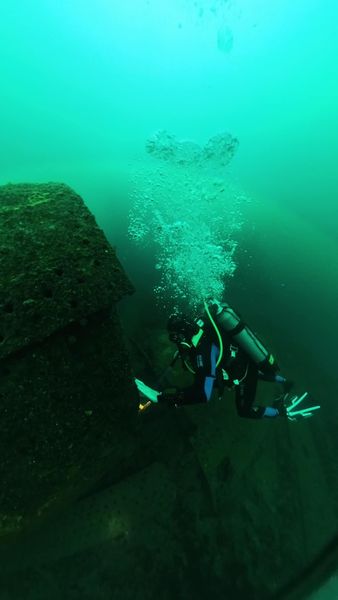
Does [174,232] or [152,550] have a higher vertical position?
[174,232]

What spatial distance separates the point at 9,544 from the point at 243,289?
25.8 feet

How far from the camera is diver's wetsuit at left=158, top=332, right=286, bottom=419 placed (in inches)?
147

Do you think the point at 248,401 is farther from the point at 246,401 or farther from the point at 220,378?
the point at 220,378

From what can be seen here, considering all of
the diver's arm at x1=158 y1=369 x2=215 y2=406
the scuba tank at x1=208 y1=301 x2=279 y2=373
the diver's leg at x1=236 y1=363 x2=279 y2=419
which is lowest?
the diver's leg at x1=236 y1=363 x2=279 y2=419

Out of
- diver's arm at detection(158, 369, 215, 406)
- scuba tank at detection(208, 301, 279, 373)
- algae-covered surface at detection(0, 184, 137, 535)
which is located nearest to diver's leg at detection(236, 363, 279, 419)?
scuba tank at detection(208, 301, 279, 373)

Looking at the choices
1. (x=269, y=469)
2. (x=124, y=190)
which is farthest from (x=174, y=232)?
(x=269, y=469)

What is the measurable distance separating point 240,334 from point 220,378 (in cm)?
73

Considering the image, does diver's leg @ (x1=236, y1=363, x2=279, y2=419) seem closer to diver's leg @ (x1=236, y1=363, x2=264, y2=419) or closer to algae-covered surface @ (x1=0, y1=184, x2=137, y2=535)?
diver's leg @ (x1=236, y1=363, x2=264, y2=419)

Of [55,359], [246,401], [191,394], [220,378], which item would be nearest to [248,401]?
[246,401]

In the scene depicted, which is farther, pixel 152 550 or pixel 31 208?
pixel 152 550

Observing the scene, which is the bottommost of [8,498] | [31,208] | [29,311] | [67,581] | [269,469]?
[67,581]

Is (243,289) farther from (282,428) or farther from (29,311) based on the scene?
(29,311)

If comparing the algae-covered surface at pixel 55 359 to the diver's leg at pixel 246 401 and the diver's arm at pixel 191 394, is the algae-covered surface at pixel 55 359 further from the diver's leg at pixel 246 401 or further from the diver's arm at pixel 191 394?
the diver's leg at pixel 246 401

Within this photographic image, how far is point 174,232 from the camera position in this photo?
11336mm
